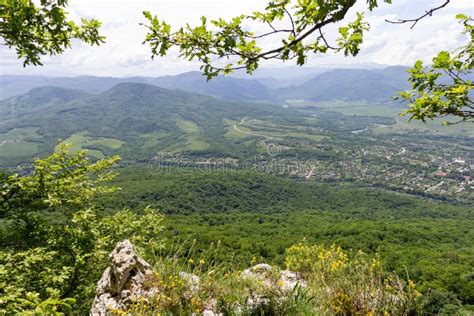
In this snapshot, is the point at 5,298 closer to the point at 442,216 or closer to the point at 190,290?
the point at 190,290

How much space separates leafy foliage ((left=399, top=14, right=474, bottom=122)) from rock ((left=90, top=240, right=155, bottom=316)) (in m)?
4.55

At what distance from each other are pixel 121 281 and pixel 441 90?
5373mm

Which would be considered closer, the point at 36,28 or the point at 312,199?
the point at 36,28

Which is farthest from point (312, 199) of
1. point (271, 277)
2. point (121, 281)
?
point (121, 281)

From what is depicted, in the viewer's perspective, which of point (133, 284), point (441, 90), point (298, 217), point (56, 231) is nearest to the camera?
point (441, 90)

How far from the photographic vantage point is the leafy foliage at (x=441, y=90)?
3.63m

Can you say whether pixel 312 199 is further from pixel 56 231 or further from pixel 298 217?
pixel 56 231

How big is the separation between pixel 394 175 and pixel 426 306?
15535 cm

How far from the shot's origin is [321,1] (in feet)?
9.31

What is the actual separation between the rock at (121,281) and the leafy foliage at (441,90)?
4.55m

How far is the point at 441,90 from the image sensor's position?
3.82 metres

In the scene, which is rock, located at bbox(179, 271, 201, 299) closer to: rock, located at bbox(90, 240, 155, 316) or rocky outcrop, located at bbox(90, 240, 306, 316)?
A: rocky outcrop, located at bbox(90, 240, 306, 316)

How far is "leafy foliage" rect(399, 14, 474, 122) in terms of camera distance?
11.9 feet

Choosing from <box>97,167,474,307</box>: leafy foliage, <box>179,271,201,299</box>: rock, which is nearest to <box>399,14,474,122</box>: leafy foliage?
<box>179,271,201,299</box>: rock
